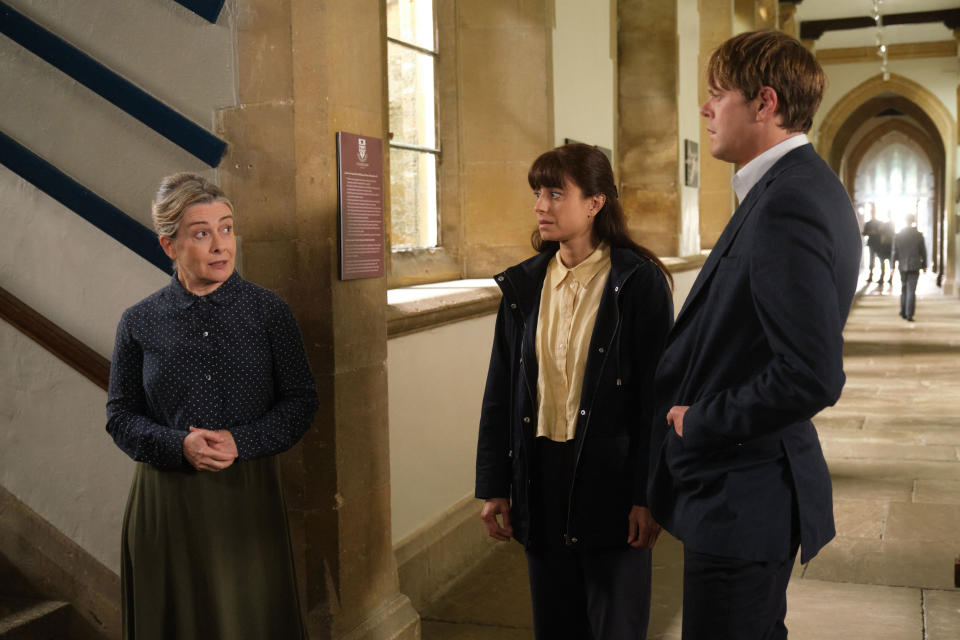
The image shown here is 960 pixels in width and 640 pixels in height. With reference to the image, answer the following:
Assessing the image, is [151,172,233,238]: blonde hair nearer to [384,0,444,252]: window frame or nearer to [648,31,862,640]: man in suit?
[648,31,862,640]: man in suit

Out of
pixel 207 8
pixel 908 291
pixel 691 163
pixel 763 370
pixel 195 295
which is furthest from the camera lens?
pixel 908 291

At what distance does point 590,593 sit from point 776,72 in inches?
51.2

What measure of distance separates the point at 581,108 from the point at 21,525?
412cm

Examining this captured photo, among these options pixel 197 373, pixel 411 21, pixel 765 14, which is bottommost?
pixel 197 373

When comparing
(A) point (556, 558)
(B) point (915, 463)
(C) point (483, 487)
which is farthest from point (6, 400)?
(B) point (915, 463)

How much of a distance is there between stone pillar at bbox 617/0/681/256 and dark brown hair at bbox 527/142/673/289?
589cm

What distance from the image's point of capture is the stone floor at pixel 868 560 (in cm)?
392

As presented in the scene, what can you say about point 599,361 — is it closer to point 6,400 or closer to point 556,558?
point 556,558

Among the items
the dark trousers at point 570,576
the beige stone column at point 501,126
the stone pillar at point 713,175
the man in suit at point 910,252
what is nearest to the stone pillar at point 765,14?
the stone pillar at point 713,175

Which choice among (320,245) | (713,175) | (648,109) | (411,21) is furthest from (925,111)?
(320,245)

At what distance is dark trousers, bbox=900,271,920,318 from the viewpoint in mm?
16002

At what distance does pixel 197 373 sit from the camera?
2.45 meters

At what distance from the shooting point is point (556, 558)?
2531mm

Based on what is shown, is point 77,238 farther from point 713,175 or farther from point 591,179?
point 713,175
